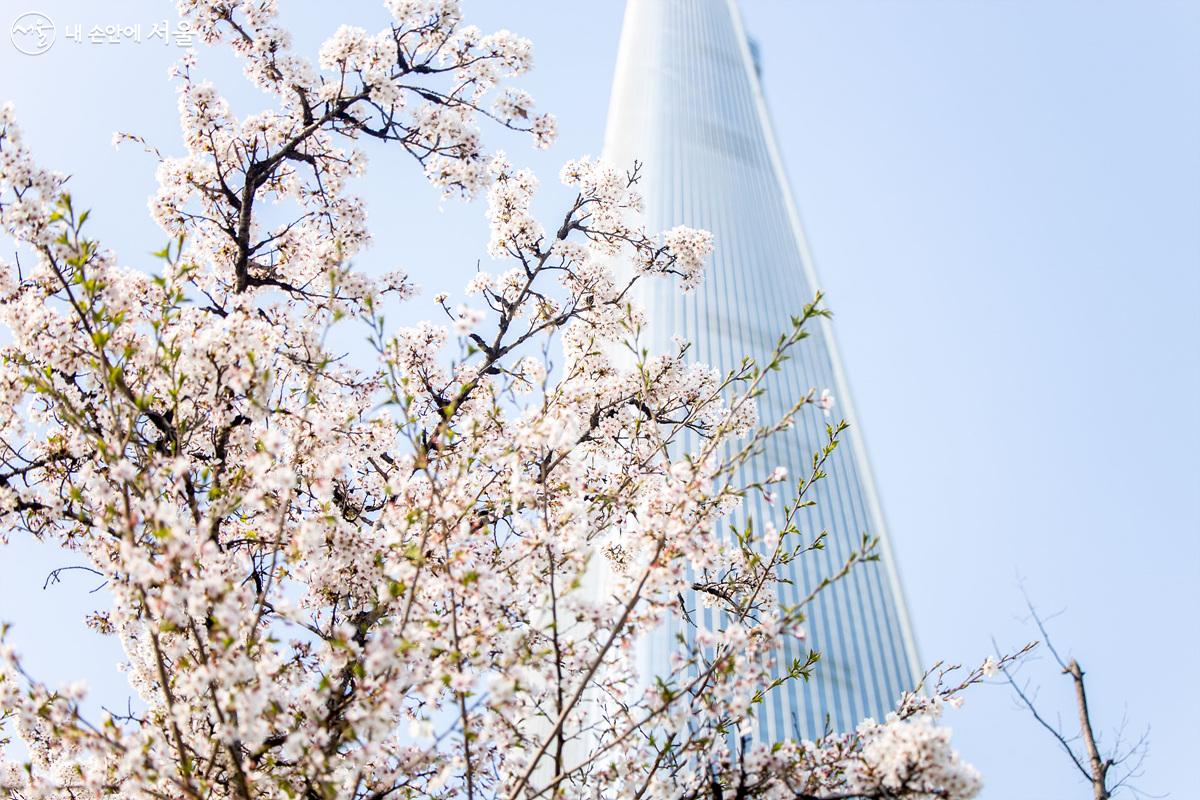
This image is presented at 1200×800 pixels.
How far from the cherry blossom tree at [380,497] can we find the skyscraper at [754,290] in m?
57.1

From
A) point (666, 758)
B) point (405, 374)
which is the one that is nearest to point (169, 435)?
point (405, 374)

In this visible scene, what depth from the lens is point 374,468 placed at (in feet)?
17.6

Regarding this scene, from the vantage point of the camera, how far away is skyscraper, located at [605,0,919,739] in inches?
2881

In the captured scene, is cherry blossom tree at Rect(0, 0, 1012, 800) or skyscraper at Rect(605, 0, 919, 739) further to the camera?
skyscraper at Rect(605, 0, 919, 739)

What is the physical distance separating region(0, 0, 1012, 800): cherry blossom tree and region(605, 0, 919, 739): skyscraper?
2249 inches

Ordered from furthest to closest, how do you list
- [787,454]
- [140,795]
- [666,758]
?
[787,454]
[666,758]
[140,795]

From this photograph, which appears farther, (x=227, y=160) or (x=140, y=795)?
(x=227, y=160)

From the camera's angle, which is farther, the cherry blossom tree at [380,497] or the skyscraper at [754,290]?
the skyscraper at [754,290]

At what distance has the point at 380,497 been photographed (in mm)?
5133

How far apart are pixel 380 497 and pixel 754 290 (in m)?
93.6

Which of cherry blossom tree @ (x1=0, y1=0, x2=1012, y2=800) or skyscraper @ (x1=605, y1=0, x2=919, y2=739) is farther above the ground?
skyscraper @ (x1=605, y1=0, x2=919, y2=739)

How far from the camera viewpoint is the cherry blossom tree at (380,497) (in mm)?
3227

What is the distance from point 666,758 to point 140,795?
2192mm

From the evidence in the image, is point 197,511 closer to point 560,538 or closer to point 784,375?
point 560,538
